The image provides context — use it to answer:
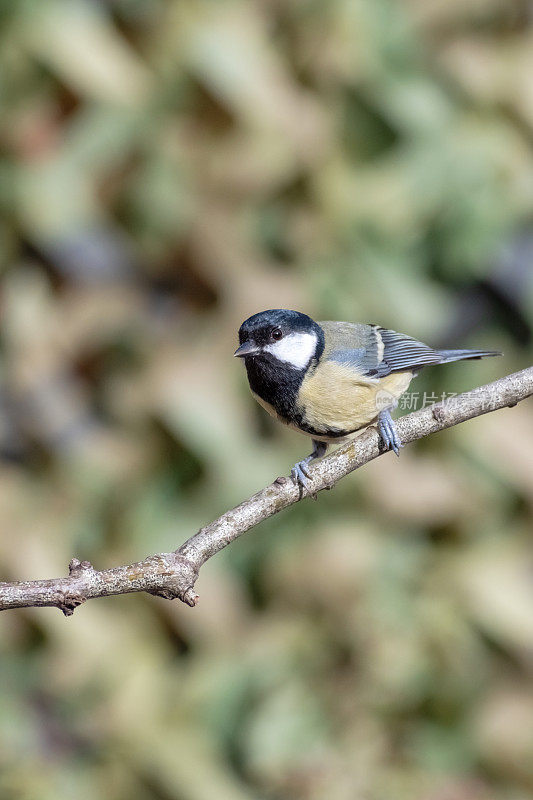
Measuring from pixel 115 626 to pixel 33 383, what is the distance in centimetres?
54

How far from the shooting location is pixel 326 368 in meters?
0.83

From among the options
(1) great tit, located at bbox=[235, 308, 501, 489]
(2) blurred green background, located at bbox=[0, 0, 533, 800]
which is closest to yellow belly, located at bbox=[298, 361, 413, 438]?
(1) great tit, located at bbox=[235, 308, 501, 489]

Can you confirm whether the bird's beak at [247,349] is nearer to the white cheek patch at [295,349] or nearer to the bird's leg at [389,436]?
the white cheek patch at [295,349]

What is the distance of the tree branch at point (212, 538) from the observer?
20.3 inches

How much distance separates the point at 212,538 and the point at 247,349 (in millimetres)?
213

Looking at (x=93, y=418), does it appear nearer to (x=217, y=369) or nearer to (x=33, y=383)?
(x=33, y=383)

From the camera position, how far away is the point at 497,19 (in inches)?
74.3

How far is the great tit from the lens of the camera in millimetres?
728

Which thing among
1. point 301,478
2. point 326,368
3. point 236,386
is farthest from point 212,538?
point 236,386

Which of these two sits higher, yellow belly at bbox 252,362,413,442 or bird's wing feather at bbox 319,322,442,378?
bird's wing feather at bbox 319,322,442,378

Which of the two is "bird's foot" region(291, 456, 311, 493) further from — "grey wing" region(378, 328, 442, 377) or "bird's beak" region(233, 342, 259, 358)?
"grey wing" region(378, 328, 442, 377)

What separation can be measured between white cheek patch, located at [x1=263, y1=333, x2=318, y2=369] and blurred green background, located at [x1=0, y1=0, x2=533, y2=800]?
0.90 m

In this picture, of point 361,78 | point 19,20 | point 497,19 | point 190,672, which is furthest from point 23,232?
point 497,19

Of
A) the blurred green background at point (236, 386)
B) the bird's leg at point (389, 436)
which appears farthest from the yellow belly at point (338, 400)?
the blurred green background at point (236, 386)
